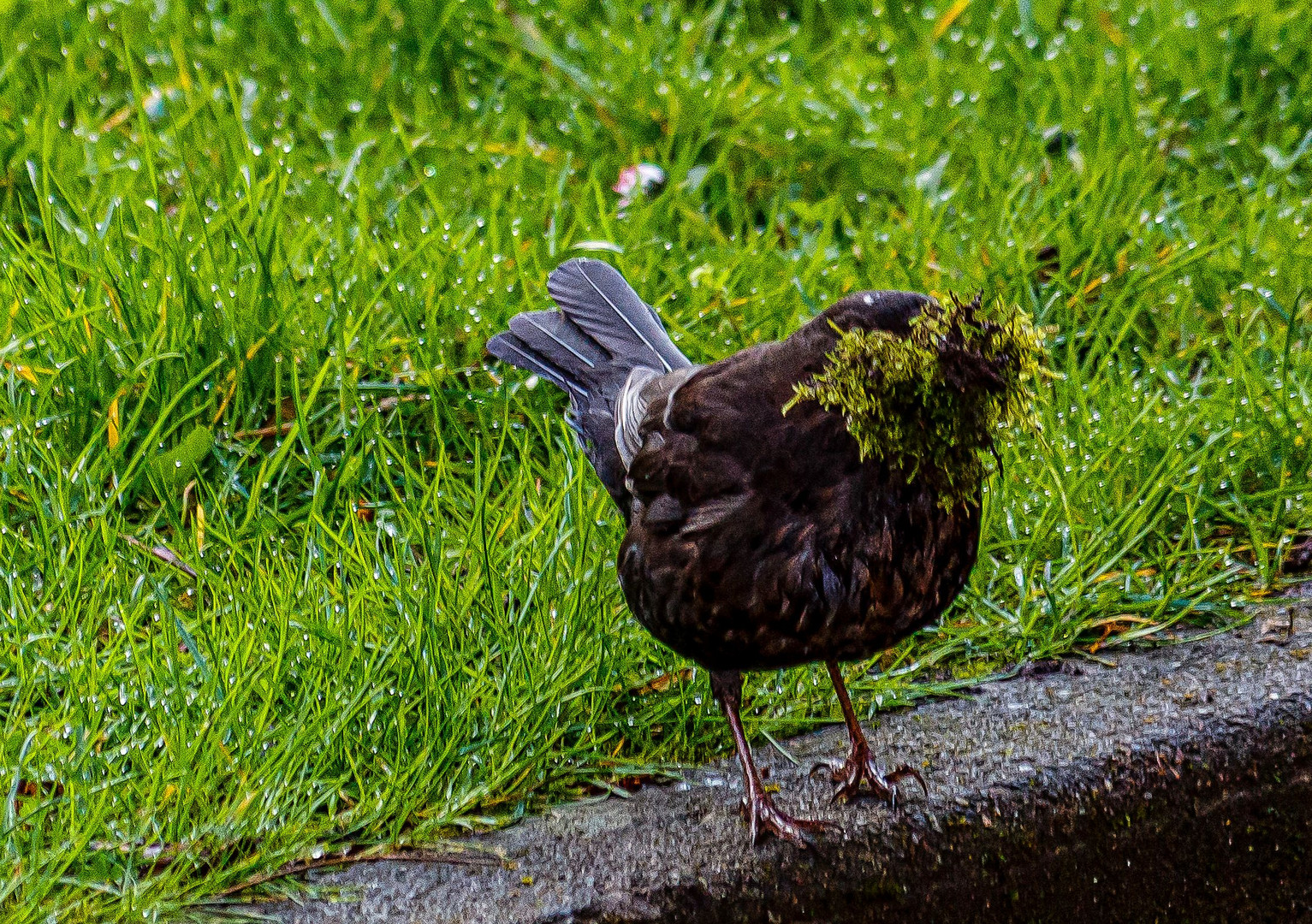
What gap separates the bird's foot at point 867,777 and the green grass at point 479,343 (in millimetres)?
260

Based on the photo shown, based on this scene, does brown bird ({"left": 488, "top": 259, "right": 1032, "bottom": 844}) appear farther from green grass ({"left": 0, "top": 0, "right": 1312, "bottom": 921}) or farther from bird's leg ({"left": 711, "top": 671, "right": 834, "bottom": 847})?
green grass ({"left": 0, "top": 0, "right": 1312, "bottom": 921})

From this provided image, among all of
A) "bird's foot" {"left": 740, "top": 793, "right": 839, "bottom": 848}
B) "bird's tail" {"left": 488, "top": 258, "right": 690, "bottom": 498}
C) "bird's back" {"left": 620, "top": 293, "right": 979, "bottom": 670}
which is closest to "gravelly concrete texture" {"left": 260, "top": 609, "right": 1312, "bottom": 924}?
"bird's foot" {"left": 740, "top": 793, "right": 839, "bottom": 848}

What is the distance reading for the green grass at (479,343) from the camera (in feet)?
8.44

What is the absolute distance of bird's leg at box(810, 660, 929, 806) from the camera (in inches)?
99.5

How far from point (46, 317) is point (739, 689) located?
1.84 m

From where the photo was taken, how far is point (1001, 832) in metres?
2.50

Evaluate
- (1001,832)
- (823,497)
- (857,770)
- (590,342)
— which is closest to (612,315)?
(590,342)

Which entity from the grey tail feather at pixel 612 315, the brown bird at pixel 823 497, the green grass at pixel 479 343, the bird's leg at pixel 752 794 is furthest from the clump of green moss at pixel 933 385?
the grey tail feather at pixel 612 315

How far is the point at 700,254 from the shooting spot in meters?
4.01

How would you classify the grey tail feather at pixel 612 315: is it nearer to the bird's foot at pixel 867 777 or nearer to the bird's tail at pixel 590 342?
the bird's tail at pixel 590 342

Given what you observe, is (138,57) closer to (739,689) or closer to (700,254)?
(700,254)

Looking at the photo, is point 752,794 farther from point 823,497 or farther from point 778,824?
point 823,497

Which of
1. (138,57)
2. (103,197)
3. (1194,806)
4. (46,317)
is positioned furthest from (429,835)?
(138,57)

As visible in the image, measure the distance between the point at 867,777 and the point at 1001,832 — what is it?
0.78 feet
